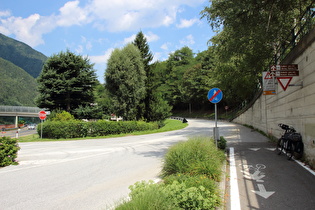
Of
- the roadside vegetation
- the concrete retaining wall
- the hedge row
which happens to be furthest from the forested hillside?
the roadside vegetation

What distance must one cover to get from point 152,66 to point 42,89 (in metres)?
14.0

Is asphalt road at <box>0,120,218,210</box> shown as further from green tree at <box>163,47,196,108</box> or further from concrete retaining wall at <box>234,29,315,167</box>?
green tree at <box>163,47,196,108</box>

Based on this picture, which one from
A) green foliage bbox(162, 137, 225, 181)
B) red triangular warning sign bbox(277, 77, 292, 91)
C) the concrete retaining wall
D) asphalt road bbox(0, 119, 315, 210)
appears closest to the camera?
asphalt road bbox(0, 119, 315, 210)

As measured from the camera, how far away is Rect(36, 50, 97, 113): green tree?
28391 mm

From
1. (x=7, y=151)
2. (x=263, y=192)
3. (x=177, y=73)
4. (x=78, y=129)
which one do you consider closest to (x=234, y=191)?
(x=263, y=192)

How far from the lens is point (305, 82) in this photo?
27.0 feet

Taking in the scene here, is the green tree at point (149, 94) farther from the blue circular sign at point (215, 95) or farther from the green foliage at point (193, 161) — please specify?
the green foliage at point (193, 161)

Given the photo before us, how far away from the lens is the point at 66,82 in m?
28.5

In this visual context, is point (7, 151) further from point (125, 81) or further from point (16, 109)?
point (16, 109)

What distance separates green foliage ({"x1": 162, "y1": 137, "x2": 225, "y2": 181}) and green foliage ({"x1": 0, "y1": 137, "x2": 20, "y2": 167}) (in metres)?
6.45

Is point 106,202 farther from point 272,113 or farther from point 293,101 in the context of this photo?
point 272,113

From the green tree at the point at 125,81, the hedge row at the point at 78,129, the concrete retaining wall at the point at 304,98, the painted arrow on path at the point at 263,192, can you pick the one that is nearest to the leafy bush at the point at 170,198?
the painted arrow on path at the point at 263,192

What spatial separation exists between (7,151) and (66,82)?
20285mm

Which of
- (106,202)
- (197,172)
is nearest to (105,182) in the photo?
(106,202)
